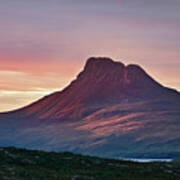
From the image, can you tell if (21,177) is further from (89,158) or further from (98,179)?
(89,158)

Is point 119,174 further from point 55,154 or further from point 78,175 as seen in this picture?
point 55,154

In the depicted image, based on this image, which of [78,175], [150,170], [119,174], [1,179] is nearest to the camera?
[1,179]

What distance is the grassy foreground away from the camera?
157 ft

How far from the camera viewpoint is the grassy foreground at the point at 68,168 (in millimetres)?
47812

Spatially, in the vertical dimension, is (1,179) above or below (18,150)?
below

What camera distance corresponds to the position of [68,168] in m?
54.4

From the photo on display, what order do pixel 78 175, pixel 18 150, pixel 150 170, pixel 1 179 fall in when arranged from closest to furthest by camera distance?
pixel 1 179
pixel 78 175
pixel 150 170
pixel 18 150

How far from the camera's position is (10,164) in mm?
53281

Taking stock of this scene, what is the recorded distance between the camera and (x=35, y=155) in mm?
59562

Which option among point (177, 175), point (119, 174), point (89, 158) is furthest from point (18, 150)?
point (177, 175)

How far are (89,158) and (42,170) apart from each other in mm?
12078

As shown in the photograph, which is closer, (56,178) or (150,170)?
(56,178)

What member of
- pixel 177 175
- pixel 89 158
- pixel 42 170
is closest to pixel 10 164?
pixel 42 170

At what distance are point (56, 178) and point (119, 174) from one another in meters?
8.44
